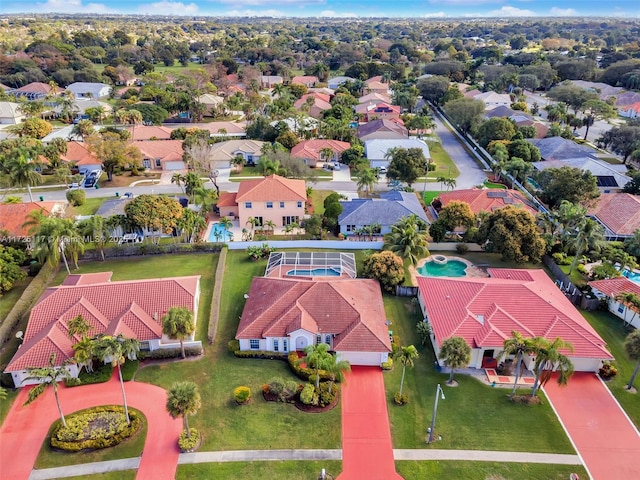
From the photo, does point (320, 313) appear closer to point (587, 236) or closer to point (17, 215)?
point (587, 236)

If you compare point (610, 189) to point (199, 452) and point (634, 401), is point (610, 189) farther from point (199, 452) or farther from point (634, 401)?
point (199, 452)

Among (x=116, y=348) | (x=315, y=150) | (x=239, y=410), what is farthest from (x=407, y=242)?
(x=315, y=150)

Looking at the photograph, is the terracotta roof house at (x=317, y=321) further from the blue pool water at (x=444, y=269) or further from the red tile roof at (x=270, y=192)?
the red tile roof at (x=270, y=192)

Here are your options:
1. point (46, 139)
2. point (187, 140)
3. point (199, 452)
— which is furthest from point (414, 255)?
point (46, 139)

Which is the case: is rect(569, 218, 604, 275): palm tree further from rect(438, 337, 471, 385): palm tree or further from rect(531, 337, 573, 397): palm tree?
rect(438, 337, 471, 385): palm tree

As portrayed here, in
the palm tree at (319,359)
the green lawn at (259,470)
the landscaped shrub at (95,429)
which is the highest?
the palm tree at (319,359)

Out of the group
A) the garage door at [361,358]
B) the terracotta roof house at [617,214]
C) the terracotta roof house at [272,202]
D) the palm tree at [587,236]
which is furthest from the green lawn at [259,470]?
the terracotta roof house at [617,214]

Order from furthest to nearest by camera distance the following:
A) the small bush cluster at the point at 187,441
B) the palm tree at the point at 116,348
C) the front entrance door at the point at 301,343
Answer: the front entrance door at the point at 301,343
the palm tree at the point at 116,348
the small bush cluster at the point at 187,441
